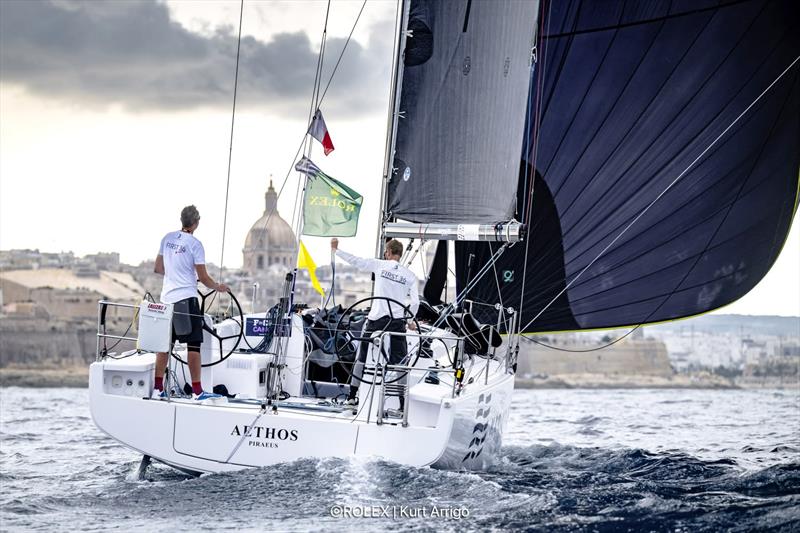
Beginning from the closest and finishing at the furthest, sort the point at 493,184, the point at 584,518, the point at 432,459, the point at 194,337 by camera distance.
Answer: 1. the point at 584,518
2. the point at 432,459
3. the point at 194,337
4. the point at 493,184

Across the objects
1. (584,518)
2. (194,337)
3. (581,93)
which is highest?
(581,93)

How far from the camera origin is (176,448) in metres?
6.17

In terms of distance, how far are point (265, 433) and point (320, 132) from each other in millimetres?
2619

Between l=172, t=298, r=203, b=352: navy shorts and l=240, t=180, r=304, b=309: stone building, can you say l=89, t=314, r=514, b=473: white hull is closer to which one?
l=172, t=298, r=203, b=352: navy shorts

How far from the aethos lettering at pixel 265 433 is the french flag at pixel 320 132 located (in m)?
2.43

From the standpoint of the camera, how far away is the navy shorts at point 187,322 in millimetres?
6402

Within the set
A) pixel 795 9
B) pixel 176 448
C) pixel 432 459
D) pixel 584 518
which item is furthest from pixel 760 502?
pixel 795 9

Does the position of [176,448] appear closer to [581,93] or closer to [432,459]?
[432,459]

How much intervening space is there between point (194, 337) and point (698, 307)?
15.7 feet

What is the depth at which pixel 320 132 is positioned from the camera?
308 inches

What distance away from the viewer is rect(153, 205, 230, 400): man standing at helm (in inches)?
252

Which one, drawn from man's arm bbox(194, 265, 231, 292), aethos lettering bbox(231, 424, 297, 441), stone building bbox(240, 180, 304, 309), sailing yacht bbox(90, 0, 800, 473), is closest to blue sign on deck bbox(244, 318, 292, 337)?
sailing yacht bbox(90, 0, 800, 473)

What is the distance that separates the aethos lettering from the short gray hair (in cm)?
125

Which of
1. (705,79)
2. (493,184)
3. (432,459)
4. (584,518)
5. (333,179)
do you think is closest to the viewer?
(584,518)
